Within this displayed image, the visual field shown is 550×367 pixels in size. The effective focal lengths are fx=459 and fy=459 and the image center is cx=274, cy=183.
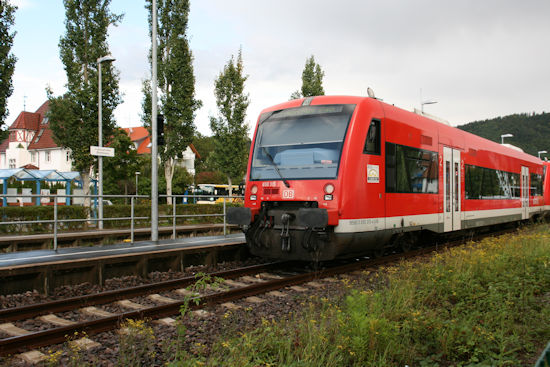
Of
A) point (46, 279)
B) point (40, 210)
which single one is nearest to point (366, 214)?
point (46, 279)

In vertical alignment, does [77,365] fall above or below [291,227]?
below

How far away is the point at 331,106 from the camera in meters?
8.63

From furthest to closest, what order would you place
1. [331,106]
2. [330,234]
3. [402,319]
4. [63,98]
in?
[63,98]
[331,106]
[330,234]
[402,319]

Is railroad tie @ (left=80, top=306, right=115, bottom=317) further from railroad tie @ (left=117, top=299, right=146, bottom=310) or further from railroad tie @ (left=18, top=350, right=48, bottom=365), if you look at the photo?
railroad tie @ (left=18, top=350, right=48, bottom=365)

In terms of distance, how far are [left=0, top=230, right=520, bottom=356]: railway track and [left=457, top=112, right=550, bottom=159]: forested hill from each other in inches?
2588

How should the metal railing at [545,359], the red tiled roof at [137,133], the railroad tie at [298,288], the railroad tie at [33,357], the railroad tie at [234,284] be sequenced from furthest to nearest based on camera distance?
the red tiled roof at [137,133]
the railroad tie at [234,284]
the railroad tie at [298,288]
the railroad tie at [33,357]
the metal railing at [545,359]

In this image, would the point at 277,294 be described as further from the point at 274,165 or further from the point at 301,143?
the point at 301,143

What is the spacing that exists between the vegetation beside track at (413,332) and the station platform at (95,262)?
11.8 feet

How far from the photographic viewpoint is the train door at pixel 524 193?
18522mm

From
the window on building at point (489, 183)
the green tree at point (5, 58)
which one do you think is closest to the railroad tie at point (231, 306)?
the window on building at point (489, 183)

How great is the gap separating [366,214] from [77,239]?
9363 millimetres

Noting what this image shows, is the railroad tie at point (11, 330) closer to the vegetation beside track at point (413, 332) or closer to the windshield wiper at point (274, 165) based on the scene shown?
the vegetation beside track at point (413, 332)

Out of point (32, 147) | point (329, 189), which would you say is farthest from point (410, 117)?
point (32, 147)

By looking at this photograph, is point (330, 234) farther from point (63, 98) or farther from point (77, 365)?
point (63, 98)
